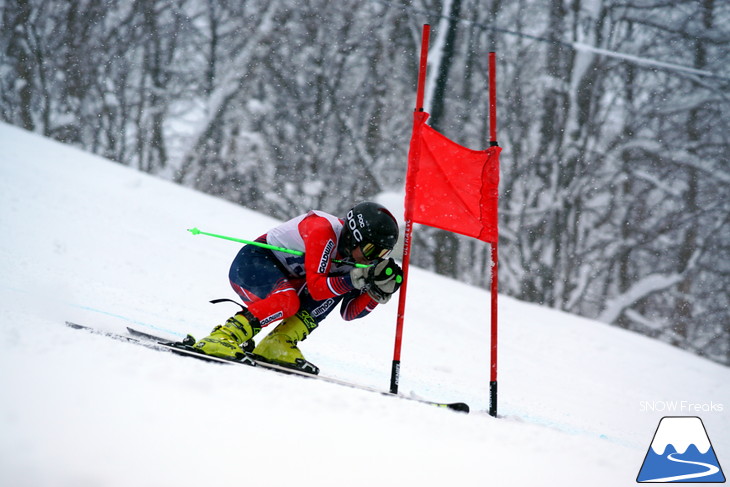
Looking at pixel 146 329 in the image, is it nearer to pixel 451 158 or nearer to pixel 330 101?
pixel 451 158

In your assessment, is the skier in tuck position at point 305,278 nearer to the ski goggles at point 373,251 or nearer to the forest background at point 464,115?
the ski goggles at point 373,251

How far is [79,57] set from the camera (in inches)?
807

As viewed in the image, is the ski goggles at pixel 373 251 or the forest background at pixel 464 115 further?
the forest background at pixel 464 115

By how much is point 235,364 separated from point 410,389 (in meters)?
2.18

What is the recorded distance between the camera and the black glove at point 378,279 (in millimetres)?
4090

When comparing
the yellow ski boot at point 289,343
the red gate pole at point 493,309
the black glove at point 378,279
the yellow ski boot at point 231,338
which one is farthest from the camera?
the yellow ski boot at point 289,343

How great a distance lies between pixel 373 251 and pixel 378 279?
0.24 m

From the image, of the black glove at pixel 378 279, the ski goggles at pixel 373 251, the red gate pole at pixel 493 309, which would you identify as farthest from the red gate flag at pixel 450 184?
the black glove at pixel 378 279

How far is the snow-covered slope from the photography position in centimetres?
220

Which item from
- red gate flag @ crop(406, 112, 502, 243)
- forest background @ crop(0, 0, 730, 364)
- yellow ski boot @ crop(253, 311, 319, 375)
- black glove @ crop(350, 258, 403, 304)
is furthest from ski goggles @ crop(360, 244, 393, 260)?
forest background @ crop(0, 0, 730, 364)

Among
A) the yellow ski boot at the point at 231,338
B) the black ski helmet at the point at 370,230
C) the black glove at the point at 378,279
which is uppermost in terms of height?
the black ski helmet at the point at 370,230

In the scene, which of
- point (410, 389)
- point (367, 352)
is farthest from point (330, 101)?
point (410, 389)

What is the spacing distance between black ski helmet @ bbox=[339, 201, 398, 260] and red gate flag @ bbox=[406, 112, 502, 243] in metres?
0.41

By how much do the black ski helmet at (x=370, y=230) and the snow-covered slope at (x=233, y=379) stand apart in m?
1.05
